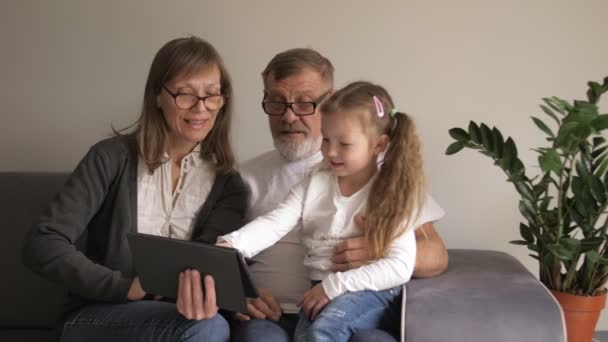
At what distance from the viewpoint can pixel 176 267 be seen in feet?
5.36

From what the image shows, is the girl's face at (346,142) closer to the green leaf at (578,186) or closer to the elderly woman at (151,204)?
the elderly woman at (151,204)

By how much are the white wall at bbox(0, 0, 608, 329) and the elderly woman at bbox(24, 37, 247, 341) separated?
557 millimetres

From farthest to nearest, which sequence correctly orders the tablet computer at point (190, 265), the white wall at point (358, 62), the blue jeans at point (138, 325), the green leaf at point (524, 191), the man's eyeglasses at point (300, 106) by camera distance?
1. the white wall at point (358, 62)
2. the man's eyeglasses at point (300, 106)
3. the green leaf at point (524, 191)
4. the blue jeans at point (138, 325)
5. the tablet computer at point (190, 265)

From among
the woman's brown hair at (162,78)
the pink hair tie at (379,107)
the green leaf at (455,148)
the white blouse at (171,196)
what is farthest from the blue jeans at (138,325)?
the green leaf at (455,148)

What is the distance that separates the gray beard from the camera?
2.13 metres

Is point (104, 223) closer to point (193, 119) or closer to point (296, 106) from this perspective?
point (193, 119)

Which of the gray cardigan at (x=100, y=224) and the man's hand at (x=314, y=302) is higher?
the gray cardigan at (x=100, y=224)

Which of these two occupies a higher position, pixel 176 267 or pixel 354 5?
pixel 354 5

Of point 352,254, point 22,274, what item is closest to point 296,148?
point 352,254

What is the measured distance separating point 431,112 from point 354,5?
1.64 ft

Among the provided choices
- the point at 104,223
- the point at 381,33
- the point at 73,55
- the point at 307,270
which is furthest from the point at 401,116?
the point at 73,55

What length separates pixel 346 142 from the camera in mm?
1806

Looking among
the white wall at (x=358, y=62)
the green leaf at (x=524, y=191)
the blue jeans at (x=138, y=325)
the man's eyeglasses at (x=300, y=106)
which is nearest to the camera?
the blue jeans at (x=138, y=325)

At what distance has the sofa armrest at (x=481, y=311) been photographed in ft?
5.50
